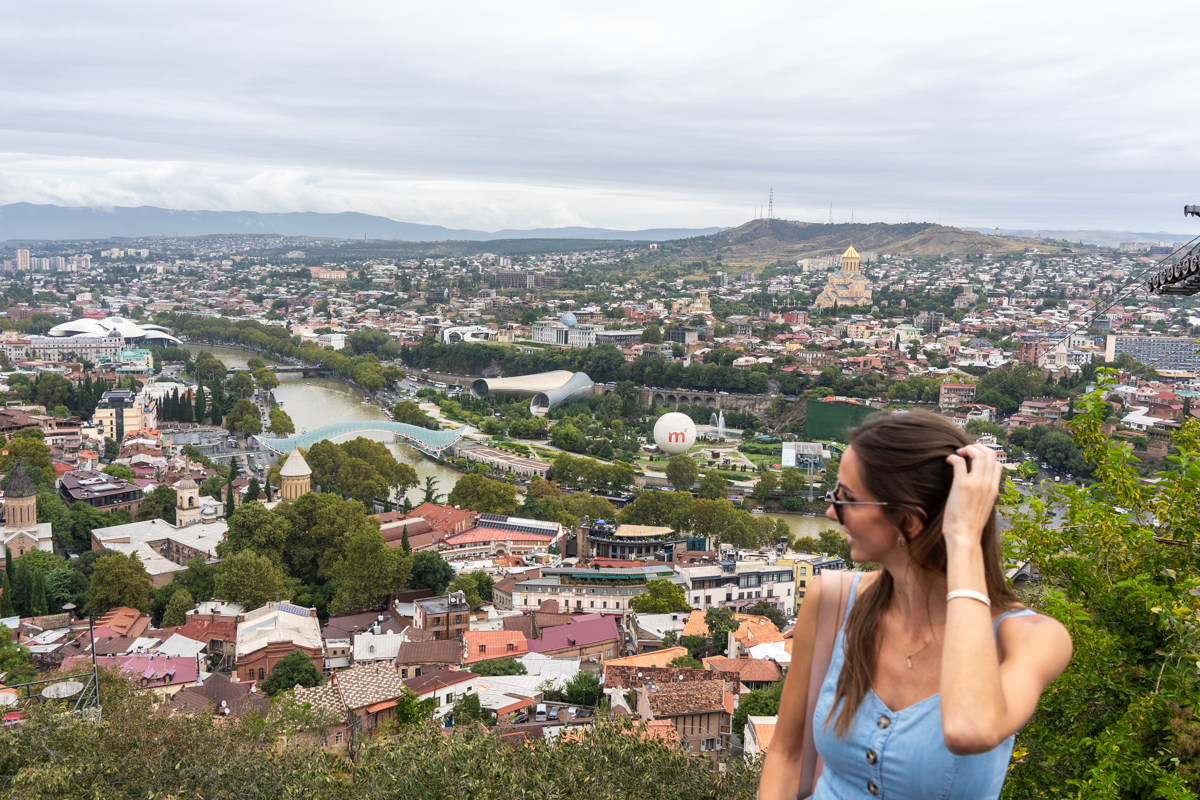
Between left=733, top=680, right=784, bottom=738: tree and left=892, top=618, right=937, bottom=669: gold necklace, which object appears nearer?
left=892, top=618, right=937, bottom=669: gold necklace

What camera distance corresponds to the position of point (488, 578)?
9977 millimetres

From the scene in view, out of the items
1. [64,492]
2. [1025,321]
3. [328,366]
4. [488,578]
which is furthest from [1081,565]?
[1025,321]

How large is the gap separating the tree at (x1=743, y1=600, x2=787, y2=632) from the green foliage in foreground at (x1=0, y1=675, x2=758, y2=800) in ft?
20.2

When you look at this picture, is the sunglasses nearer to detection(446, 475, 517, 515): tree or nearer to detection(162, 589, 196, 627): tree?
detection(162, 589, 196, 627): tree

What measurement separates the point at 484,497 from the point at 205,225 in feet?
551

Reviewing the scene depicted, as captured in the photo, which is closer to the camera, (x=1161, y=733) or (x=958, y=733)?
(x=958, y=733)

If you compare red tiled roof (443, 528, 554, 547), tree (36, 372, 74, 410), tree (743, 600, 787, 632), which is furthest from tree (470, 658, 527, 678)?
tree (36, 372, 74, 410)

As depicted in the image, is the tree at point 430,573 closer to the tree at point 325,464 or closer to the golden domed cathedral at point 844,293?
the tree at point 325,464

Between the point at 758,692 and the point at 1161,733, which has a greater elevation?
the point at 1161,733

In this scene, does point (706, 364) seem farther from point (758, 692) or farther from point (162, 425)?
point (758, 692)

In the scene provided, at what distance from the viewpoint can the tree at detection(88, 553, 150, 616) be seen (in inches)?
345

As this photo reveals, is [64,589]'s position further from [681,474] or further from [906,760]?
[906,760]

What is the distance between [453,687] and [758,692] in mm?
2092

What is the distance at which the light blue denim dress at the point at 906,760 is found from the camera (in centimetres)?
70
